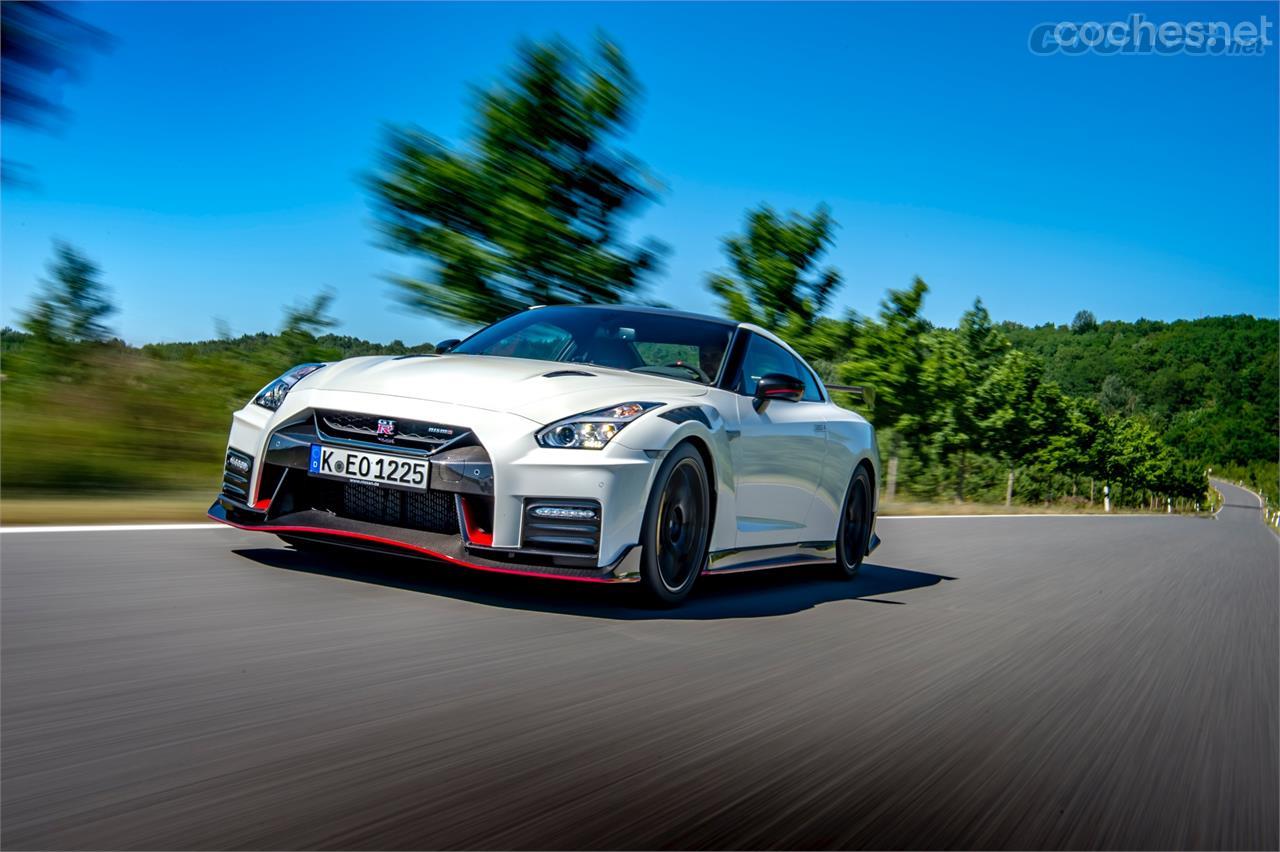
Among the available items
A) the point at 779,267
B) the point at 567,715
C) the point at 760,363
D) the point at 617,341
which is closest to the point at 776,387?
the point at 760,363

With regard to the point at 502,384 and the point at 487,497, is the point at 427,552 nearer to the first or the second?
the point at 487,497

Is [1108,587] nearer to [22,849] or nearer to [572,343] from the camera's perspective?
[572,343]

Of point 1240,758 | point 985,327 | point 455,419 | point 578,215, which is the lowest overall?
point 1240,758

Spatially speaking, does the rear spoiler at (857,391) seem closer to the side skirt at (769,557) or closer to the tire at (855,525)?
the tire at (855,525)

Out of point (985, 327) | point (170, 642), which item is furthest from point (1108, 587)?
point (985, 327)

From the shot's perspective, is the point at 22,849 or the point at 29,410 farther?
the point at 29,410

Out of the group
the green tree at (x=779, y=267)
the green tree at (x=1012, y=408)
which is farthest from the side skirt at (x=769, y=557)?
the green tree at (x=1012, y=408)

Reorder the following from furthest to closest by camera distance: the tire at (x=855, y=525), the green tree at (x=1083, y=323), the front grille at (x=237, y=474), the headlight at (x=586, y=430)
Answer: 1. the green tree at (x=1083, y=323)
2. the tire at (x=855, y=525)
3. the front grille at (x=237, y=474)
4. the headlight at (x=586, y=430)

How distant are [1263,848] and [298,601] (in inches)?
137

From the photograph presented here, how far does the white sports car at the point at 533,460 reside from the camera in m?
4.86

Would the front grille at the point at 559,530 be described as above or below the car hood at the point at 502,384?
below

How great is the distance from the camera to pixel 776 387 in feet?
20.1

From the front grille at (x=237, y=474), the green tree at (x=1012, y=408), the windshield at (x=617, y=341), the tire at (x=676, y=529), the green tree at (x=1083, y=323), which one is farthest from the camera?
the green tree at (x=1083, y=323)

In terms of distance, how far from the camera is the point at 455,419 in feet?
16.2
